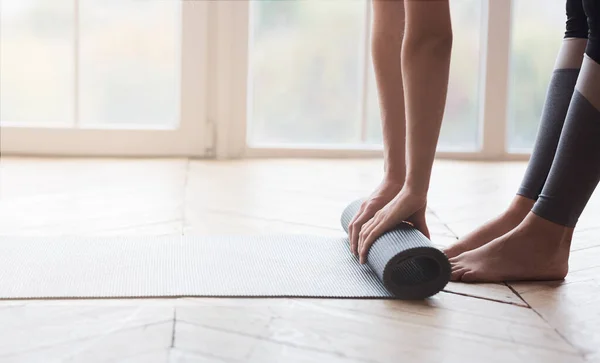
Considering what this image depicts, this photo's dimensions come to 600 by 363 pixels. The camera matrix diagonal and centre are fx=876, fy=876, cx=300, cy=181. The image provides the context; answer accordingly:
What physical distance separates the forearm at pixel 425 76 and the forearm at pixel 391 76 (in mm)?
175

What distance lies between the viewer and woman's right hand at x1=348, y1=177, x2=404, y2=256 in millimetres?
1561

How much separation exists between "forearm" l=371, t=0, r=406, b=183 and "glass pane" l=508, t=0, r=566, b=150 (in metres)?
1.84

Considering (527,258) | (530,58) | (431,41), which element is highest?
(431,41)

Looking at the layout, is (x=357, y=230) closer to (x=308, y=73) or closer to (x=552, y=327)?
(x=552, y=327)

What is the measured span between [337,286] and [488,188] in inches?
50.4

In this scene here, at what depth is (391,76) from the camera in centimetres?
156

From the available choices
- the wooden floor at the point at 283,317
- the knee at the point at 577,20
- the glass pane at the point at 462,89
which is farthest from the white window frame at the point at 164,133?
the knee at the point at 577,20

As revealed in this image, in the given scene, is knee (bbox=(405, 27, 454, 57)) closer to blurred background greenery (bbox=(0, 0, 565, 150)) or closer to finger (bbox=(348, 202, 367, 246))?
finger (bbox=(348, 202, 367, 246))

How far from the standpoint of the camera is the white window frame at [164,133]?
307 cm

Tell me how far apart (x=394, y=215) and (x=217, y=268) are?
31 centimetres

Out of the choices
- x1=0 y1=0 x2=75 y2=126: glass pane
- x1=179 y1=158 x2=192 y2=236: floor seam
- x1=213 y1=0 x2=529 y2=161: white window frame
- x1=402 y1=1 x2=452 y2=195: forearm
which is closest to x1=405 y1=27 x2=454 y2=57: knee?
x1=402 y1=1 x2=452 y2=195: forearm

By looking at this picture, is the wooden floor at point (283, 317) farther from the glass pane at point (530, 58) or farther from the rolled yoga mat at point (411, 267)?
the glass pane at point (530, 58)

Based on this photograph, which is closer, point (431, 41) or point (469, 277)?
point (431, 41)

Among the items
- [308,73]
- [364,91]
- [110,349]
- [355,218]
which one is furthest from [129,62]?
[110,349]
